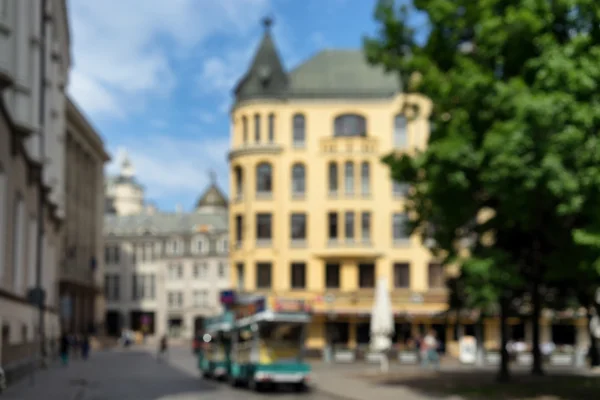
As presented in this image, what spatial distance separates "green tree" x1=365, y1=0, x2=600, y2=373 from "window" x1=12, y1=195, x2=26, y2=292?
48.2 ft

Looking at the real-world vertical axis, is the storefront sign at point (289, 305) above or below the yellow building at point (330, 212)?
below

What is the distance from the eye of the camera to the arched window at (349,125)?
197ft

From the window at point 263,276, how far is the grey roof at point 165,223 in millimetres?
52200

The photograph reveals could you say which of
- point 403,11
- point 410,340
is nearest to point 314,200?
point 410,340

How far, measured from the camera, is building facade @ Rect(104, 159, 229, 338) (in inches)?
4232

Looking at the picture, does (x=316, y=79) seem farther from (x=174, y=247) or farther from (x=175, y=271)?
(x=174, y=247)

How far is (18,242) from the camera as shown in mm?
34469

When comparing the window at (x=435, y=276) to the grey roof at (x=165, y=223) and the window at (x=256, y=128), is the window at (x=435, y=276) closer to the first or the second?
the window at (x=256, y=128)

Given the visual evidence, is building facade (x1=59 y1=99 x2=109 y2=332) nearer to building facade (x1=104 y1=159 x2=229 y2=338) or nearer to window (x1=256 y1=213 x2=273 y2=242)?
window (x1=256 y1=213 x2=273 y2=242)

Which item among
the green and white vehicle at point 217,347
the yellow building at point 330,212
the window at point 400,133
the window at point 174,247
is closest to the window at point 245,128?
the yellow building at point 330,212

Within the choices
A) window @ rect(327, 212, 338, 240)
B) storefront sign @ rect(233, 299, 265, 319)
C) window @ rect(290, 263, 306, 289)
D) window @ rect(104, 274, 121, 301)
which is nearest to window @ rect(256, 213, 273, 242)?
window @ rect(290, 263, 306, 289)

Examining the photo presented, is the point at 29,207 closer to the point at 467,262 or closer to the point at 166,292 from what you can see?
the point at 467,262

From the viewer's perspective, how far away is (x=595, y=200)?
1936cm

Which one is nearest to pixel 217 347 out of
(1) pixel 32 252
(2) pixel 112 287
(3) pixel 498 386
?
(1) pixel 32 252
